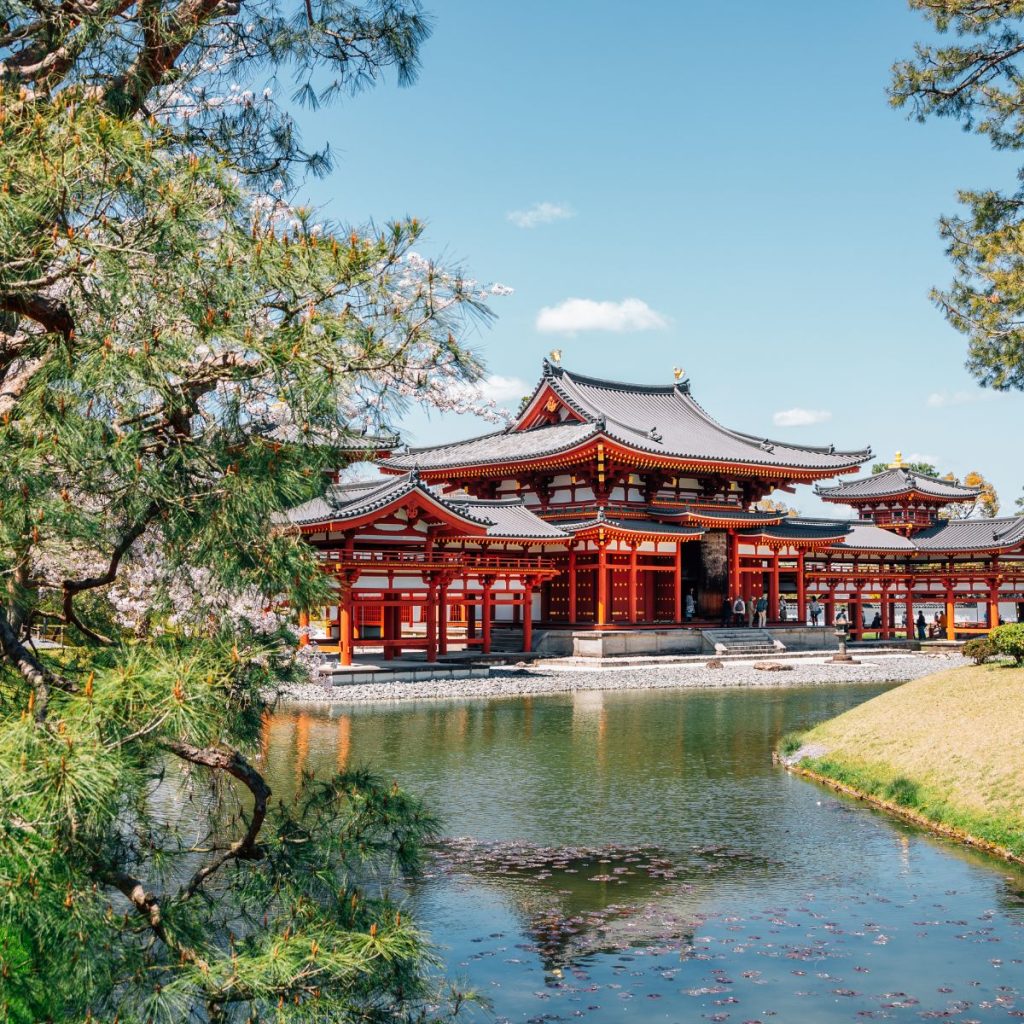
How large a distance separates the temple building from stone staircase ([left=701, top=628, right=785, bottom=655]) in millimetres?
1206

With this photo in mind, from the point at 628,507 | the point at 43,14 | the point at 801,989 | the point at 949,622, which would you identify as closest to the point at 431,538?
the point at 628,507

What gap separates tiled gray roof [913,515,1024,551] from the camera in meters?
40.5

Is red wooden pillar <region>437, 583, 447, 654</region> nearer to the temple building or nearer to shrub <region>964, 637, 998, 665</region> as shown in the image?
the temple building

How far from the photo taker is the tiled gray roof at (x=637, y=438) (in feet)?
121

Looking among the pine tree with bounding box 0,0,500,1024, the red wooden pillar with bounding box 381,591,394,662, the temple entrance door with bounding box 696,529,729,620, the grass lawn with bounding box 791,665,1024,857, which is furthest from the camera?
the temple entrance door with bounding box 696,529,729,620

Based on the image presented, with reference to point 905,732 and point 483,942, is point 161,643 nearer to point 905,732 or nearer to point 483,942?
point 483,942

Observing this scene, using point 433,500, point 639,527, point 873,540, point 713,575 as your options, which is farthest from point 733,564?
point 433,500

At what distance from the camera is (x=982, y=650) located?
63.6 feet

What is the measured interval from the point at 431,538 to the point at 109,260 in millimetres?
23829

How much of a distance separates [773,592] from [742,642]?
4.14 m

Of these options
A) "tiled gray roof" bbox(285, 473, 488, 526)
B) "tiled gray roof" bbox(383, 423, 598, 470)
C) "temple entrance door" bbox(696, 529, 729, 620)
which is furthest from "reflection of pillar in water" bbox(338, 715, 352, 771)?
"temple entrance door" bbox(696, 529, 729, 620)

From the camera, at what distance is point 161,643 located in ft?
14.2

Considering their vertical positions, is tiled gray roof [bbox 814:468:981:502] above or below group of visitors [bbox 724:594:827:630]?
above

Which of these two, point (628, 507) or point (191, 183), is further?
point (628, 507)
